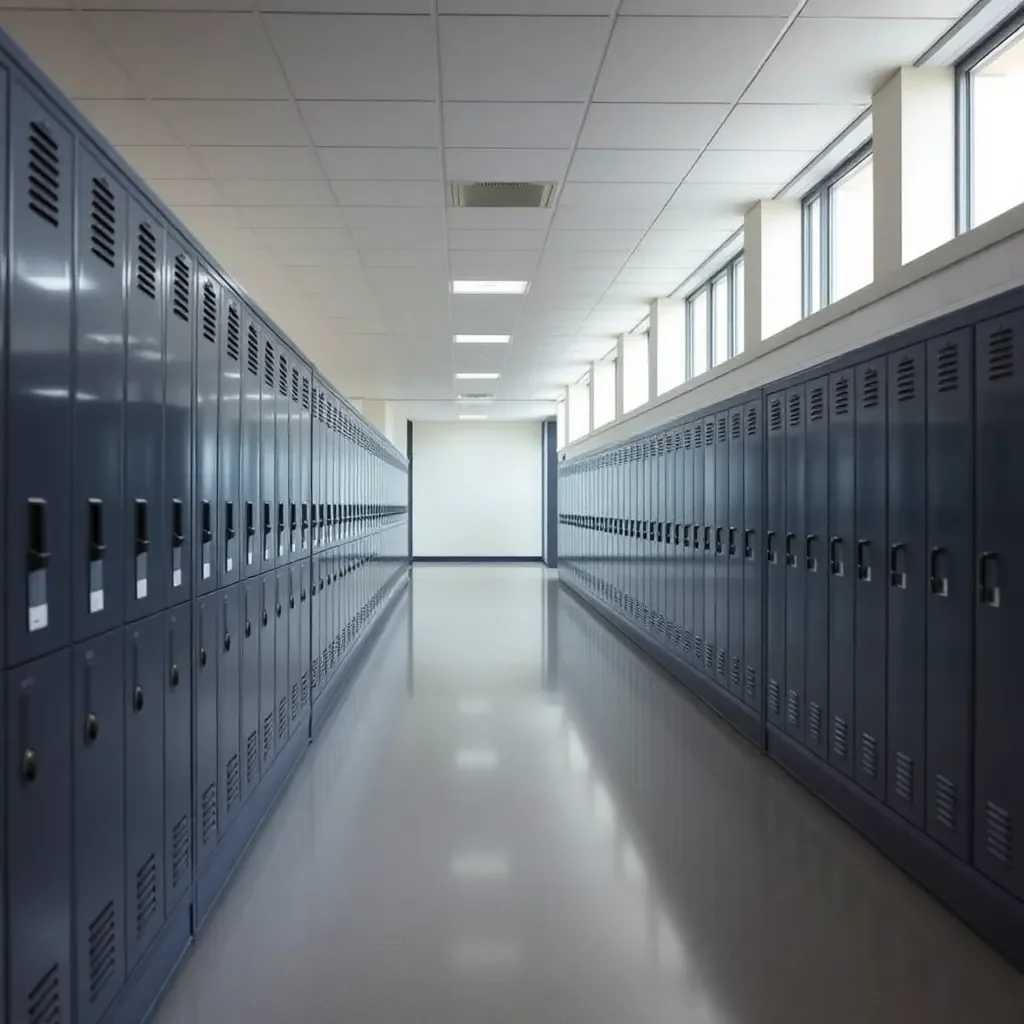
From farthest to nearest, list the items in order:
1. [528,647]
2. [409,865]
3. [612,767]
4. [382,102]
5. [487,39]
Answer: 1. [528,647]
2. [612,767]
3. [382,102]
4. [487,39]
5. [409,865]

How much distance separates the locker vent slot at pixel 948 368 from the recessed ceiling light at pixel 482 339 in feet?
25.0

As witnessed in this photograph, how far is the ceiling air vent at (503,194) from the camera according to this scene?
5539mm

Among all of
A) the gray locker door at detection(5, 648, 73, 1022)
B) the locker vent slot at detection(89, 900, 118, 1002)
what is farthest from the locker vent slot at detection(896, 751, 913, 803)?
the gray locker door at detection(5, 648, 73, 1022)

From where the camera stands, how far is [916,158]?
423 centimetres

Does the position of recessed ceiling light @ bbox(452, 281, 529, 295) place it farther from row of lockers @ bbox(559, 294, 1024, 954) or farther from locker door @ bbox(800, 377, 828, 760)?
locker door @ bbox(800, 377, 828, 760)

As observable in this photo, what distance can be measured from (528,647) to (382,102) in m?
5.45

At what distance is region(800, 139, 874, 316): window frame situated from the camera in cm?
554

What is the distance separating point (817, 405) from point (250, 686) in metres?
2.76

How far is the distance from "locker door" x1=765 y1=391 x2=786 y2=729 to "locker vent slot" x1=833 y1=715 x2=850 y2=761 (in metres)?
0.67

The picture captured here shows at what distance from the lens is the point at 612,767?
15.4ft

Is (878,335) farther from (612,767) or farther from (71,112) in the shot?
(71,112)

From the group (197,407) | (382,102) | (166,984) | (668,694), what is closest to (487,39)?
(382,102)

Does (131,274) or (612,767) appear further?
(612,767)

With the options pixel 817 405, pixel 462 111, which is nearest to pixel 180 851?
pixel 817 405
